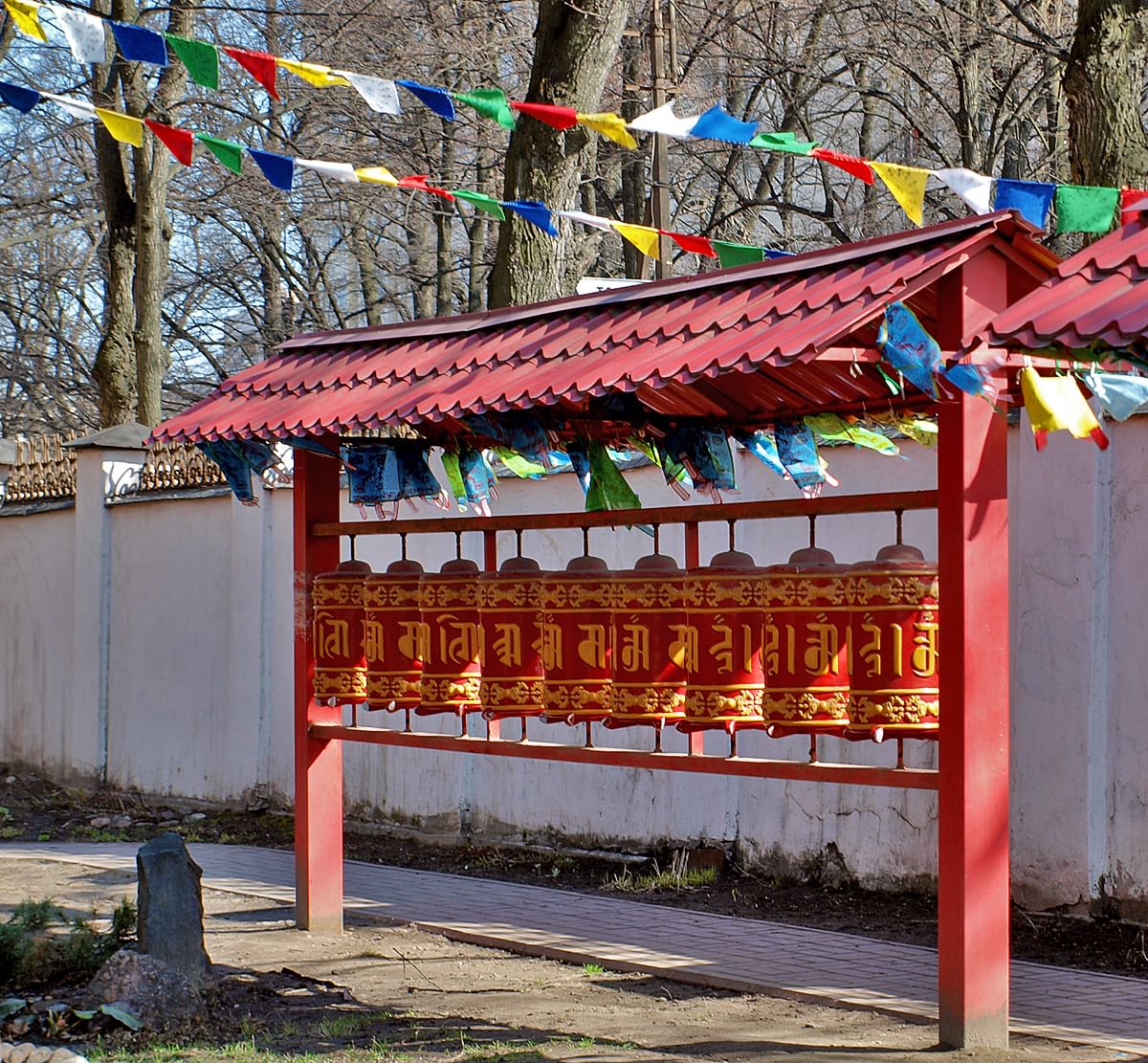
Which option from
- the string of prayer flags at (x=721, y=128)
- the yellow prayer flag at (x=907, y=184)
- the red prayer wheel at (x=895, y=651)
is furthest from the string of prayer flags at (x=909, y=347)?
the string of prayer flags at (x=721, y=128)

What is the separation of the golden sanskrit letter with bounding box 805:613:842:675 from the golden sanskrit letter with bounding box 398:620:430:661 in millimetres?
1794

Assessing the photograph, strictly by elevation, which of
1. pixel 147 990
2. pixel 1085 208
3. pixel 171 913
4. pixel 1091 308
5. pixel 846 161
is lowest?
pixel 147 990

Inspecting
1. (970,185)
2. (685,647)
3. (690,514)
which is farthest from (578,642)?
(970,185)

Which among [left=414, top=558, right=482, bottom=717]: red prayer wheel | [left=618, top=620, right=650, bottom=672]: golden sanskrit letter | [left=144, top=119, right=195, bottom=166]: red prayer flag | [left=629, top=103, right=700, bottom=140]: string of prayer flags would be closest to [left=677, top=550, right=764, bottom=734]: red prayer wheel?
[left=618, top=620, right=650, bottom=672]: golden sanskrit letter

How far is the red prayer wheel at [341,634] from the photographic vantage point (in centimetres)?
645

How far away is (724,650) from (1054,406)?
1.56 m

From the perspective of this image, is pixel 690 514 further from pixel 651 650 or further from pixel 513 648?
pixel 513 648

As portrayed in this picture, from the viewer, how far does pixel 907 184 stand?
5.50m

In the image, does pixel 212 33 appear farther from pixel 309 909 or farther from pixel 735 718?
pixel 735 718

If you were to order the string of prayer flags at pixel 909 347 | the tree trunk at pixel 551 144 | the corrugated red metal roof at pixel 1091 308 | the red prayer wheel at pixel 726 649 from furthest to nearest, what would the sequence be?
the tree trunk at pixel 551 144 → the red prayer wheel at pixel 726 649 → the string of prayer flags at pixel 909 347 → the corrugated red metal roof at pixel 1091 308

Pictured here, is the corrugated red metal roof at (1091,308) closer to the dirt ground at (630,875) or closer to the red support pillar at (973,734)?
the red support pillar at (973,734)

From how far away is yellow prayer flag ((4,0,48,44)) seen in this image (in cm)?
584

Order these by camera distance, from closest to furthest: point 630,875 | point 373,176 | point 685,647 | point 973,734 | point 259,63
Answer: point 973,734
point 685,647
point 259,63
point 373,176
point 630,875

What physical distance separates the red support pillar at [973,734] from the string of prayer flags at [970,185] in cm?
106
